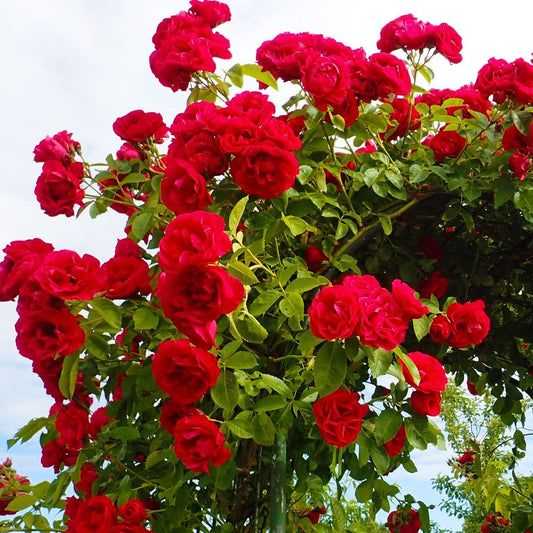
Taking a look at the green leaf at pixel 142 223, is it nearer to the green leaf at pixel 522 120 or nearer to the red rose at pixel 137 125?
the red rose at pixel 137 125

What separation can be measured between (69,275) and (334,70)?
2.78 feet

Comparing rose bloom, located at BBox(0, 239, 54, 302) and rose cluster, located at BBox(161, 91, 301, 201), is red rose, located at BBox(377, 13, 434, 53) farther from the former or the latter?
rose bloom, located at BBox(0, 239, 54, 302)

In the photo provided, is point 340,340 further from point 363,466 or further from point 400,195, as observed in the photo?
point 400,195

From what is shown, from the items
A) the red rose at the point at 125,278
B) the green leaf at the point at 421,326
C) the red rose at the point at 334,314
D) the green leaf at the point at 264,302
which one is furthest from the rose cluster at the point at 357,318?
the red rose at the point at 125,278

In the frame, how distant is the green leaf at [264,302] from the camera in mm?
1586

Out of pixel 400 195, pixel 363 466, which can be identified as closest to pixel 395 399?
pixel 363 466

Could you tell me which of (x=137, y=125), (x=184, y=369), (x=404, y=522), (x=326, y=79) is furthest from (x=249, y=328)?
(x=404, y=522)

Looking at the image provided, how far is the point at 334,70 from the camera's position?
1812 mm

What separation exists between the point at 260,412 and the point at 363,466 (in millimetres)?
339

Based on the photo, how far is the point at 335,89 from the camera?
1810 mm

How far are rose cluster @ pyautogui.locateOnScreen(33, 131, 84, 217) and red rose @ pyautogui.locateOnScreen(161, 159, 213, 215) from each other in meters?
0.42

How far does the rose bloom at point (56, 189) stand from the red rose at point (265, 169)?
562 mm

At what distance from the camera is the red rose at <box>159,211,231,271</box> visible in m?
1.31

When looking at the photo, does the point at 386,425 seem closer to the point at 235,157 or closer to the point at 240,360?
the point at 240,360
